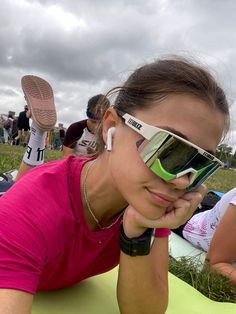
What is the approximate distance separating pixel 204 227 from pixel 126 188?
2.09 metres

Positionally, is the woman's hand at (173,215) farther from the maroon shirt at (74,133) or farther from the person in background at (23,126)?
the person in background at (23,126)

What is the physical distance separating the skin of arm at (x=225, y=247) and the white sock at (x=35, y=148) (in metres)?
2.11

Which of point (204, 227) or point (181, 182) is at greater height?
point (181, 182)

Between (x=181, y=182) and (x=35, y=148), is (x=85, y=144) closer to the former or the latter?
(x=35, y=148)

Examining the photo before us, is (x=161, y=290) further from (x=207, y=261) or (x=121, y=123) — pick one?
(x=207, y=261)

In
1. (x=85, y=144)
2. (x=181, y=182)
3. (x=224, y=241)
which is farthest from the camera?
(x=85, y=144)

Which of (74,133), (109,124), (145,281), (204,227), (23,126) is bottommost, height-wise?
(23,126)

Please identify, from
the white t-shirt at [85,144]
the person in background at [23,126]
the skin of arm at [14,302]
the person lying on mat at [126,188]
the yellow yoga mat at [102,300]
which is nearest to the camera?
the skin of arm at [14,302]

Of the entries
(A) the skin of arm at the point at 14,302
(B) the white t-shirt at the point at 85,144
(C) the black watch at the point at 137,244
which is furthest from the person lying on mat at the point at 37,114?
(A) the skin of arm at the point at 14,302

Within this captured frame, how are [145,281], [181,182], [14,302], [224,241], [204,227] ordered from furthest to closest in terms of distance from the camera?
[204,227] → [224,241] → [145,281] → [181,182] → [14,302]

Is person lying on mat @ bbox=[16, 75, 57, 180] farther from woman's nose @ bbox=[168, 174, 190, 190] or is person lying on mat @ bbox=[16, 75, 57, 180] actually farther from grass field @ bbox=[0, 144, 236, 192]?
woman's nose @ bbox=[168, 174, 190, 190]

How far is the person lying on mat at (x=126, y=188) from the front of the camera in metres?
1.43

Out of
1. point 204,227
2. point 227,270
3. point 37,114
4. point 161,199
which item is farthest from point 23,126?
point 161,199

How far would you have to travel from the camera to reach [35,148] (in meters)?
4.27
